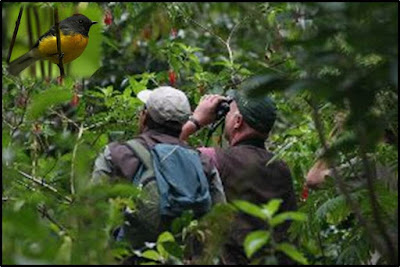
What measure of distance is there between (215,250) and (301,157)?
8.78 feet

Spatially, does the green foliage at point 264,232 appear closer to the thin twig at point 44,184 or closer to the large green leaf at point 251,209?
the large green leaf at point 251,209

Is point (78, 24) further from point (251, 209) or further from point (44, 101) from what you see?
point (251, 209)

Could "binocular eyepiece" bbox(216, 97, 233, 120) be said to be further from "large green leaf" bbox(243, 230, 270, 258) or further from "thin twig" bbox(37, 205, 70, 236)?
"large green leaf" bbox(243, 230, 270, 258)

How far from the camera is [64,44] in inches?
280

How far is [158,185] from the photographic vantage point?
13.9ft

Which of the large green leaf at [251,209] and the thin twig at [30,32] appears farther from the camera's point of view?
the thin twig at [30,32]

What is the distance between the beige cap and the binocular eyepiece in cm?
47

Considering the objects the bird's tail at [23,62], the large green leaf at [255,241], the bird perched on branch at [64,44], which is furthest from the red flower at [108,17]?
the large green leaf at [255,241]

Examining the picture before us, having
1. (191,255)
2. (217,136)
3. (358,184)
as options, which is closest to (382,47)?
(191,255)

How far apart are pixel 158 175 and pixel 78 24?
316cm

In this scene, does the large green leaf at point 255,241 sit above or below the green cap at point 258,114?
above

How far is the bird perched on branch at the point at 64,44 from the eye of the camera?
269 inches

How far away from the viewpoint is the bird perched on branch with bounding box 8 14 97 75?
6.84 meters

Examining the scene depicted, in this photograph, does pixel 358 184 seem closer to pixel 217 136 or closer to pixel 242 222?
pixel 242 222
